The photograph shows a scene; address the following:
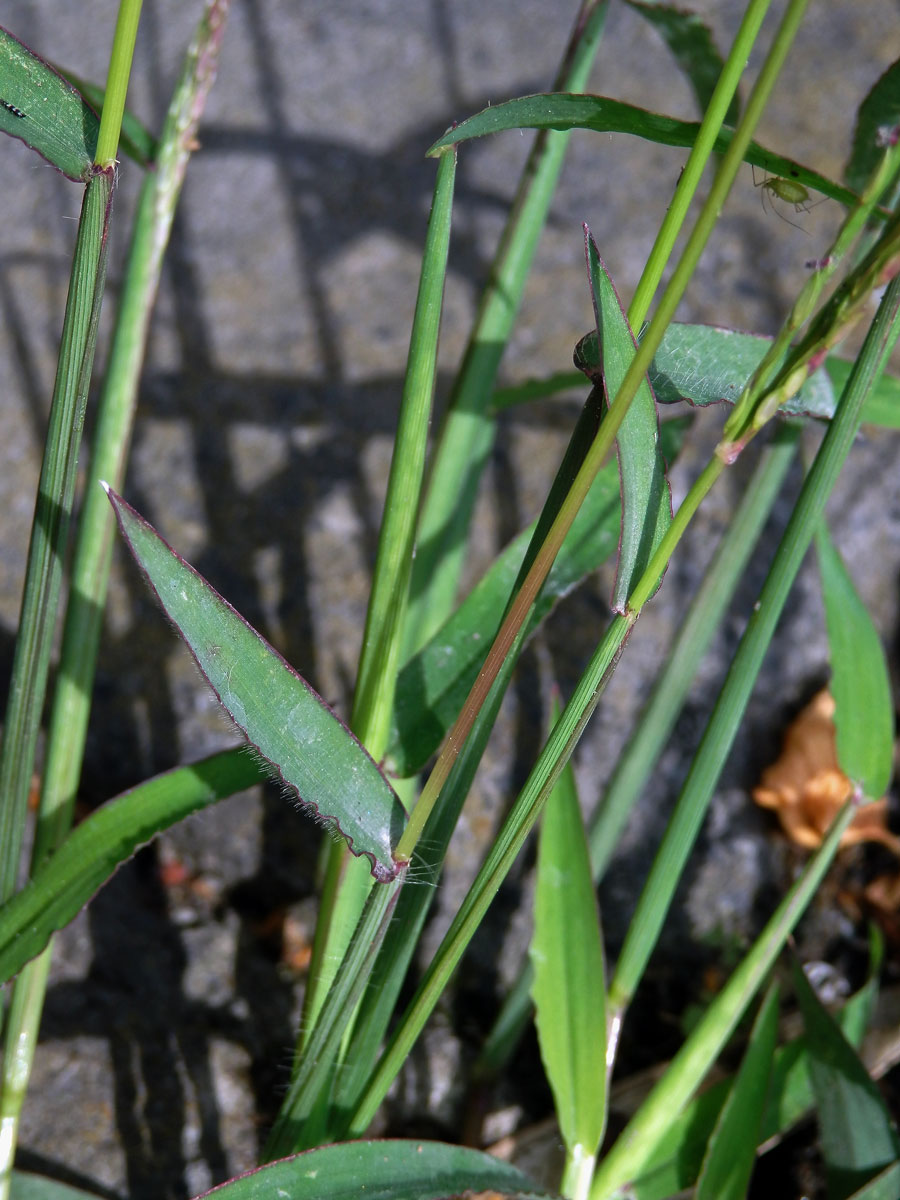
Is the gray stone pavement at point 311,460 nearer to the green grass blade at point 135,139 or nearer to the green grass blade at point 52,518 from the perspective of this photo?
the green grass blade at point 135,139

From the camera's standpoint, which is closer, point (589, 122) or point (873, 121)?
point (589, 122)

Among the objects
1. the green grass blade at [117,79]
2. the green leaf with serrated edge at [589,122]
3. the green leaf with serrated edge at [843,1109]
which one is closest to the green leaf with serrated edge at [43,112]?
the green grass blade at [117,79]

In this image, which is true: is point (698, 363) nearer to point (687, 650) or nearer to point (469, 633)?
point (469, 633)

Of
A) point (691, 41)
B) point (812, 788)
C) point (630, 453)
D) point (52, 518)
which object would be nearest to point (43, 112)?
point (52, 518)

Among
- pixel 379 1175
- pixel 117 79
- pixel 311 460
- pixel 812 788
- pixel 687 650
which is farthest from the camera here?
pixel 311 460

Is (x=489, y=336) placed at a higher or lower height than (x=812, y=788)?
higher
